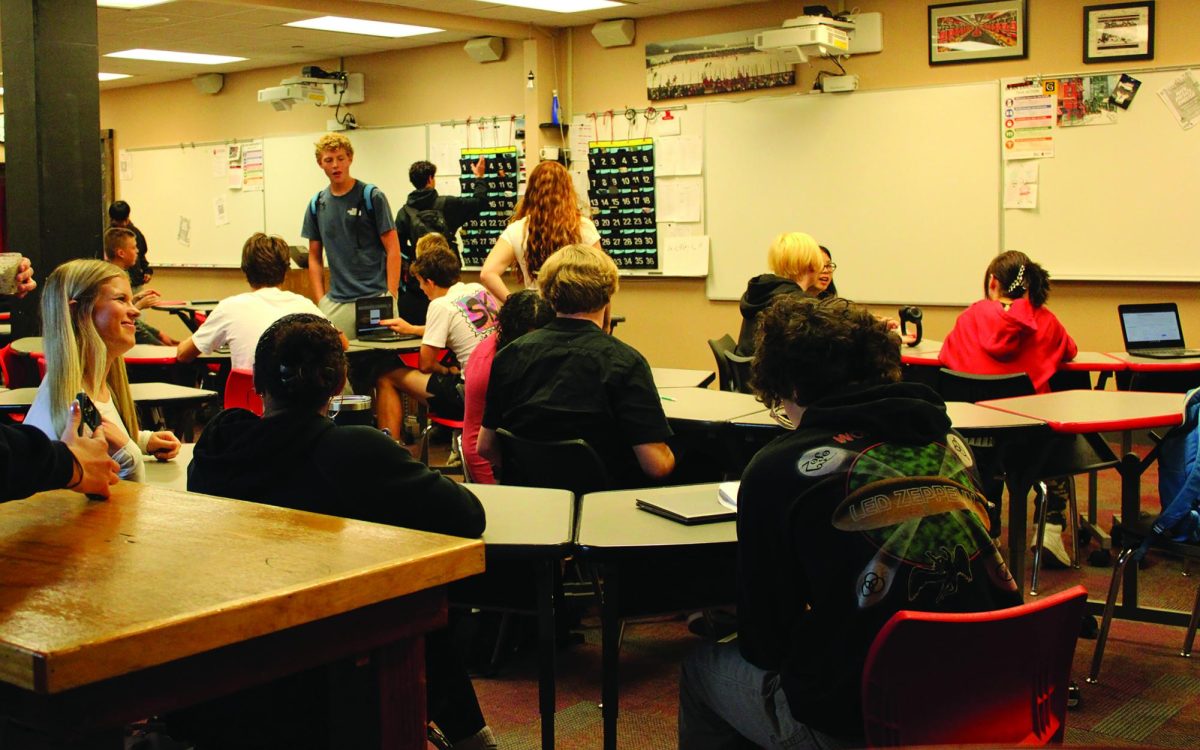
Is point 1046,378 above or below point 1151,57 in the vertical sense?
below

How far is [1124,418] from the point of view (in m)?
3.61

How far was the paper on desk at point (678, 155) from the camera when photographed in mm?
8508

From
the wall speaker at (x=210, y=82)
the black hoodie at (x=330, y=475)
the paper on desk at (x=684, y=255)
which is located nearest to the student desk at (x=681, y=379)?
the black hoodie at (x=330, y=475)

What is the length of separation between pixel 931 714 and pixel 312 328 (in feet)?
4.24

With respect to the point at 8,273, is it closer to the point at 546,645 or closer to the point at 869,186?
the point at 546,645

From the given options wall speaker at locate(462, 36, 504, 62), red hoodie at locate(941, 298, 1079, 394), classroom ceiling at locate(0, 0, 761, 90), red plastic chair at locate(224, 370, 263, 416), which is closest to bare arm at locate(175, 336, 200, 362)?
red plastic chair at locate(224, 370, 263, 416)

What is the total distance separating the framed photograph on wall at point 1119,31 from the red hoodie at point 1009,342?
248 cm

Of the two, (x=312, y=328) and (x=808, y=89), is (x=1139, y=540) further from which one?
(x=808, y=89)

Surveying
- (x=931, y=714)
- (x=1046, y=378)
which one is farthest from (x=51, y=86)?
(x=931, y=714)

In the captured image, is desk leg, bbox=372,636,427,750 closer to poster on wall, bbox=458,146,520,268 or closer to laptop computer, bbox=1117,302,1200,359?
laptop computer, bbox=1117,302,1200,359

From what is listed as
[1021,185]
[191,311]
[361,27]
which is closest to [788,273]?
[1021,185]

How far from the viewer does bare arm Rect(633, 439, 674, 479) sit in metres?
3.36

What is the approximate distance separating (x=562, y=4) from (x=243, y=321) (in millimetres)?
4144

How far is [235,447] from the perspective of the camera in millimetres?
2254
